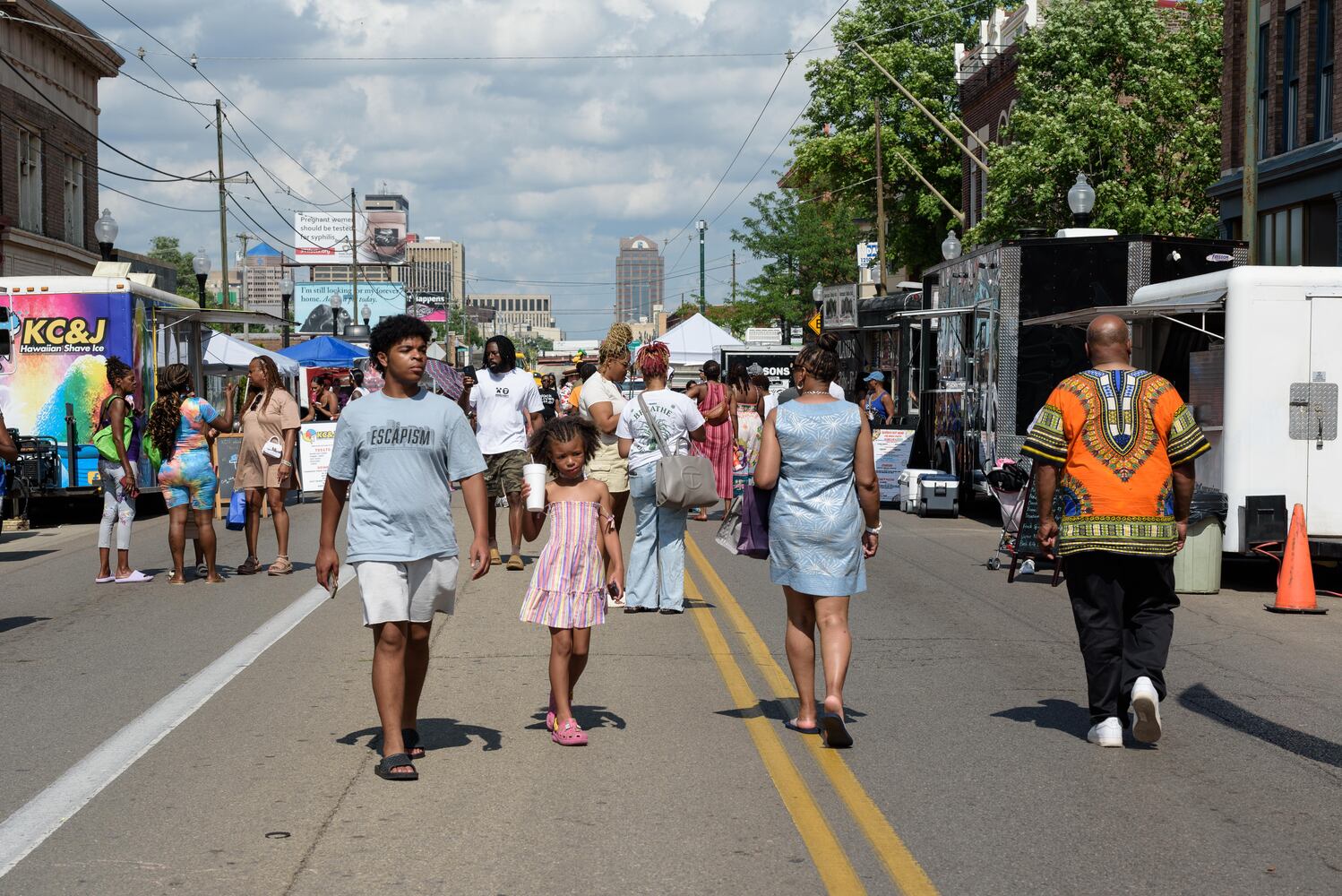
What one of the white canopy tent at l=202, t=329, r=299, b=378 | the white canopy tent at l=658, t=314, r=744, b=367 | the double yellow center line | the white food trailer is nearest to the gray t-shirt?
the double yellow center line

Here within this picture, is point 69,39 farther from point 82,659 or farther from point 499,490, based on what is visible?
point 82,659

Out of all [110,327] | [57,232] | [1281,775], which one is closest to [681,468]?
[1281,775]

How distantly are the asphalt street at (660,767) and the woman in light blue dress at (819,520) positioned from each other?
16.4 inches

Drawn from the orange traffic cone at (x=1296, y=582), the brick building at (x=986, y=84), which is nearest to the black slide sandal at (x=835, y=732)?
the orange traffic cone at (x=1296, y=582)

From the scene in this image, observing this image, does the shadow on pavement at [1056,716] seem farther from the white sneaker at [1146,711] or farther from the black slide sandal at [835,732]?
the black slide sandal at [835,732]

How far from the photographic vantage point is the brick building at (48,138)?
36.7 meters

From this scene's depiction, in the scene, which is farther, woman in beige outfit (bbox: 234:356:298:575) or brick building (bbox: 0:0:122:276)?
brick building (bbox: 0:0:122:276)

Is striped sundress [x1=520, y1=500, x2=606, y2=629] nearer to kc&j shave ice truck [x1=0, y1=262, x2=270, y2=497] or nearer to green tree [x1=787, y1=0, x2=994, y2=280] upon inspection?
kc&j shave ice truck [x1=0, y1=262, x2=270, y2=497]

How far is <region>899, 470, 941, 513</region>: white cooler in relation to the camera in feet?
66.4

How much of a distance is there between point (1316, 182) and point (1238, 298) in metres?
14.1

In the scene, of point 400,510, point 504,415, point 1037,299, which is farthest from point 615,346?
point 1037,299

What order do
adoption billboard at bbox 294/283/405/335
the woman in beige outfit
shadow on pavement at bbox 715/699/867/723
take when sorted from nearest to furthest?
shadow on pavement at bbox 715/699/867/723 → the woman in beige outfit → adoption billboard at bbox 294/283/405/335

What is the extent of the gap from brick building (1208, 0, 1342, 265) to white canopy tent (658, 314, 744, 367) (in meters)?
17.0

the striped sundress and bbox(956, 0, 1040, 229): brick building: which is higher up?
bbox(956, 0, 1040, 229): brick building
